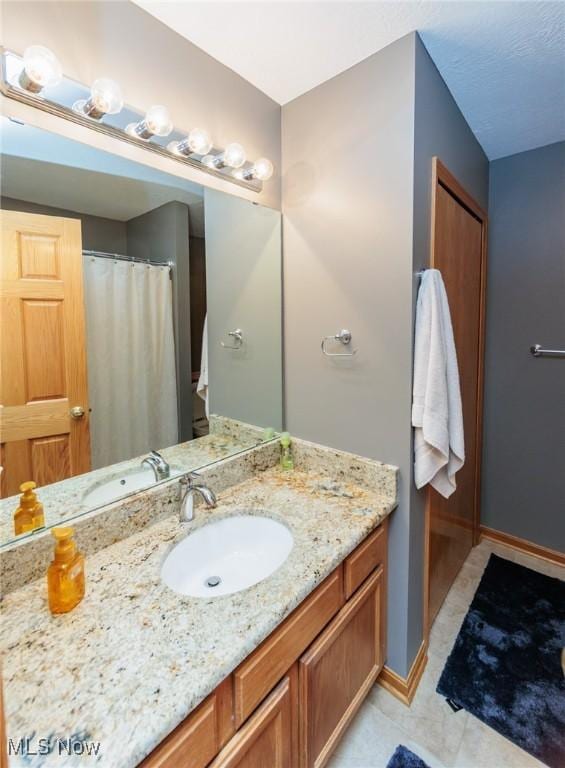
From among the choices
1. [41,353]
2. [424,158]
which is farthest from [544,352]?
[41,353]

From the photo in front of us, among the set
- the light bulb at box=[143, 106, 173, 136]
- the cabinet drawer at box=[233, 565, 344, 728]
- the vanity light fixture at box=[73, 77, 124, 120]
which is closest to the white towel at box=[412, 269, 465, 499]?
the cabinet drawer at box=[233, 565, 344, 728]

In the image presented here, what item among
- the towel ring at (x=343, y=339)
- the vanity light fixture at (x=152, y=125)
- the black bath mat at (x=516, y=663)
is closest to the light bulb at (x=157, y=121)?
the vanity light fixture at (x=152, y=125)

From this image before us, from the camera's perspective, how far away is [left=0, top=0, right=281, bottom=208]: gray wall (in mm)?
918

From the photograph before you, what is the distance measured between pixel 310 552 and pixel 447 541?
1151 millimetres

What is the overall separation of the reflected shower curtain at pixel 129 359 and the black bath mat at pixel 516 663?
155 cm

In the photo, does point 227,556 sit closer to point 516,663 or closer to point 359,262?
point 359,262

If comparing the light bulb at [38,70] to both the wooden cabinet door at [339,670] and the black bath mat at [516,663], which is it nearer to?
the wooden cabinet door at [339,670]

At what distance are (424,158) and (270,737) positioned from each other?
5.81 ft

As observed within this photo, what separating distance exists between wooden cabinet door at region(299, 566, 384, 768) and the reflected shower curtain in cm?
79

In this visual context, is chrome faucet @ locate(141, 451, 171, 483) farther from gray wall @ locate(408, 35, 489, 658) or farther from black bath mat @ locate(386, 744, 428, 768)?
black bath mat @ locate(386, 744, 428, 768)

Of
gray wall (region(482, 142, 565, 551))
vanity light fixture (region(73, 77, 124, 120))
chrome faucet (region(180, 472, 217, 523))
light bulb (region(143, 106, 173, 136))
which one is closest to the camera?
vanity light fixture (region(73, 77, 124, 120))

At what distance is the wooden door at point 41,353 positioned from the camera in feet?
2.94

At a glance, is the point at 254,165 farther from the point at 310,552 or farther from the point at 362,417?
the point at 310,552

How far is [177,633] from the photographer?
2.52ft
